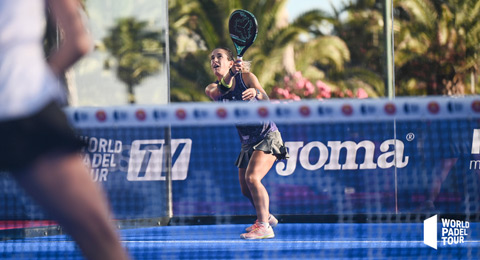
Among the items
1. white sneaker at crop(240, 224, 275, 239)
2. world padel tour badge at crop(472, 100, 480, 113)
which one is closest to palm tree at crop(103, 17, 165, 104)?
white sneaker at crop(240, 224, 275, 239)

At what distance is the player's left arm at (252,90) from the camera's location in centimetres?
743

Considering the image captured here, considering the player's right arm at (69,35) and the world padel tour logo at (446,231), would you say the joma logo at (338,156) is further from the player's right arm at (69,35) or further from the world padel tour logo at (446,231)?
the player's right arm at (69,35)

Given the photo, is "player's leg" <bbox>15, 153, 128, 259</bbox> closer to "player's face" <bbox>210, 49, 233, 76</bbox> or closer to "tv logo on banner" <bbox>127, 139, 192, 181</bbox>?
"player's face" <bbox>210, 49, 233, 76</bbox>

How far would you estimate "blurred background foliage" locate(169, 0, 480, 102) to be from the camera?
32.2ft

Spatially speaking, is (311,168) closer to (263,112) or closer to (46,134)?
(263,112)

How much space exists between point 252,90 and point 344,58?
10.7ft

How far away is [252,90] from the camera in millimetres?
7426

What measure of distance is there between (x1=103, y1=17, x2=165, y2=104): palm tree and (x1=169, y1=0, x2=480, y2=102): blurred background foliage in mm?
196

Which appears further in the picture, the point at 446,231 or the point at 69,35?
Result: the point at 446,231

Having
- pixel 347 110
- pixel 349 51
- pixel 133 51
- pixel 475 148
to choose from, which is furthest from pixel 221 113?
pixel 349 51

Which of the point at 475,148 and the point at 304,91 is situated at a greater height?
the point at 304,91

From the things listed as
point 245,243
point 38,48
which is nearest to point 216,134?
point 245,243

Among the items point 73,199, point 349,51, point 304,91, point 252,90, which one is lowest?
point 73,199

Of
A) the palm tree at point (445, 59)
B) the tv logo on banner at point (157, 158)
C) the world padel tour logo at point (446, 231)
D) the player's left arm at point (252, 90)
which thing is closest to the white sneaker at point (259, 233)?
the player's left arm at point (252, 90)
